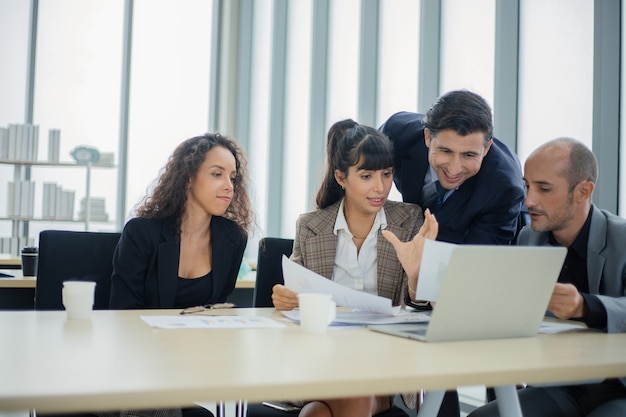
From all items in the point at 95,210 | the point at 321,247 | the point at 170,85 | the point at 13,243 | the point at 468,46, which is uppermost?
the point at 170,85

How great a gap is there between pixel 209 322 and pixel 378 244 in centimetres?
81

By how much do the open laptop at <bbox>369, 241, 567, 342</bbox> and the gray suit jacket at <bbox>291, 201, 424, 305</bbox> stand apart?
67 centimetres

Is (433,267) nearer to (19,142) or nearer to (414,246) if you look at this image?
(414,246)

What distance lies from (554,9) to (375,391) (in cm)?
282

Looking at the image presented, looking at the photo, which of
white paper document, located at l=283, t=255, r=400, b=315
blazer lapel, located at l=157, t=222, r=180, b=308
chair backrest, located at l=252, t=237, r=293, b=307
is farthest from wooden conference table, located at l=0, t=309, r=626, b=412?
chair backrest, located at l=252, t=237, r=293, b=307

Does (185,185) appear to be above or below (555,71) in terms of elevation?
below

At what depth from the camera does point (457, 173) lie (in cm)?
217

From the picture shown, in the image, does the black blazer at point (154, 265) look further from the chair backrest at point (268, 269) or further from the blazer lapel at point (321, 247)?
the blazer lapel at point (321, 247)

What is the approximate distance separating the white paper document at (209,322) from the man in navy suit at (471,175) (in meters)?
0.84

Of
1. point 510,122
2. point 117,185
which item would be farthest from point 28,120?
point 510,122

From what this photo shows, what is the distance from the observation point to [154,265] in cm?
220

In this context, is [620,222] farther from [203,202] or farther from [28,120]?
[28,120]

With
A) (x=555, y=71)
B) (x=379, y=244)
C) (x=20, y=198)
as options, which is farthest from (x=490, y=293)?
(x=20, y=198)

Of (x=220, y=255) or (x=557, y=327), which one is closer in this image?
(x=557, y=327)
